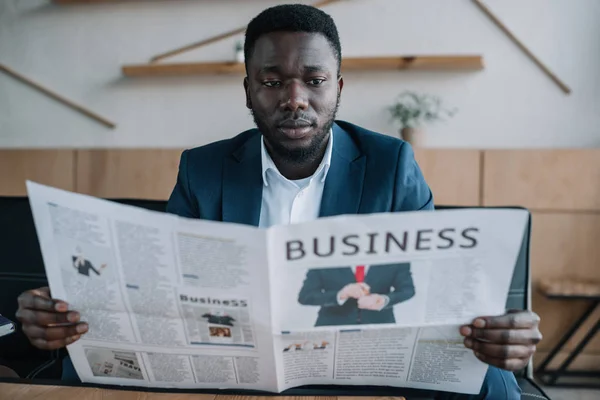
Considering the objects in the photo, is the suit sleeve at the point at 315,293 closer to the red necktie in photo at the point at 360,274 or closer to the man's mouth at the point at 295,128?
the red necktie in photo at the point at 360,274

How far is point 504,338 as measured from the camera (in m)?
0.65

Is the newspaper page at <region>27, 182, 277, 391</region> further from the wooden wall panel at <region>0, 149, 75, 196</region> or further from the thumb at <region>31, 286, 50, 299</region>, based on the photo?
the wooden wall panel at <region>0, 149, 75, 196</region>

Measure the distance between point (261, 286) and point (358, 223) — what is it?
0.15 meters

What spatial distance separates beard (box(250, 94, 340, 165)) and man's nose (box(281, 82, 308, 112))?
70 mm

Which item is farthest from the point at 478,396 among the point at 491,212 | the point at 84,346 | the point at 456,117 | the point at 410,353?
the point at 456,117

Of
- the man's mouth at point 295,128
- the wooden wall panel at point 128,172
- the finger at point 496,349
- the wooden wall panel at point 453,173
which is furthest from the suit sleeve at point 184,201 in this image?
the wooden wall panel at point 453,173

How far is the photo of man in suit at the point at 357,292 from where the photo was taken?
61 cm

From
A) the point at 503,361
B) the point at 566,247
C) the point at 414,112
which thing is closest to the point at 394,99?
the point at 414,112

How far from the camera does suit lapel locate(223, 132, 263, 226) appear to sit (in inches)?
39.9

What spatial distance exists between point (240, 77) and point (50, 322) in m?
1.96

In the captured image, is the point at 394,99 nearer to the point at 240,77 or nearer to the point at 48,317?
the point at 240,77

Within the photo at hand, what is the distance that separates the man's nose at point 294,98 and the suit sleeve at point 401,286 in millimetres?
444

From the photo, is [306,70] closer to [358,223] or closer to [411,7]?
[358,223]

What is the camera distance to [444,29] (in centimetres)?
237
